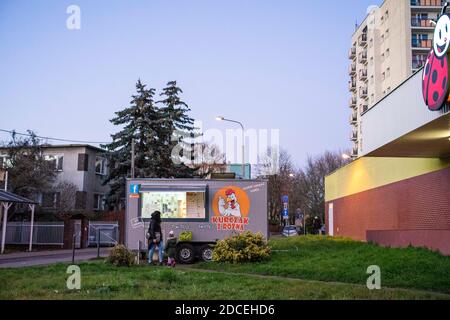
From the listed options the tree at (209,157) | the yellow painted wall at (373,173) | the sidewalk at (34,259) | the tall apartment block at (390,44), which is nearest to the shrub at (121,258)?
the sidewalk at (34,259)

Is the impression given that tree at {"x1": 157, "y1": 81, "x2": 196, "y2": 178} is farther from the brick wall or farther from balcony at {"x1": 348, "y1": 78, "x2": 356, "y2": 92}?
balcony at {"x1": 348, "y1": 78, "x2": 356, "y2": 92}

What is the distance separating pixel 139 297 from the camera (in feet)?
32.0

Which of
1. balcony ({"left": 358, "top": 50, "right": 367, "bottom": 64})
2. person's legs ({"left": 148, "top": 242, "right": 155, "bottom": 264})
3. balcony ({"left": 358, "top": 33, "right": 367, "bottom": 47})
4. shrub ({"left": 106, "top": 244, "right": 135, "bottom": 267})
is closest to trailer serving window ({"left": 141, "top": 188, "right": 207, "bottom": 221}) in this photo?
person's legs ({"left": 148, "top": 242, "right": 155, "bottom": 264})

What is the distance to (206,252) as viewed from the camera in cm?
1961

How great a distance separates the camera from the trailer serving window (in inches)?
782

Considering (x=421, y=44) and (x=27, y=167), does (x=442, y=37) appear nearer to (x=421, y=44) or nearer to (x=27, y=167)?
(x=27, y=167)

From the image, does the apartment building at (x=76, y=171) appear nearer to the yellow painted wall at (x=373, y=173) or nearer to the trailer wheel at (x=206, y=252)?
the yellow painted wall at (x=373, y=173)

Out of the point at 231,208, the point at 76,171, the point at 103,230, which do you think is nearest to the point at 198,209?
the point at 231,208

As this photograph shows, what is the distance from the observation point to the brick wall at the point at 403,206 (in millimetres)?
18547

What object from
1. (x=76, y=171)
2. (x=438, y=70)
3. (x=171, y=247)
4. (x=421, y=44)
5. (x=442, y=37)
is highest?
(x=421, y=44)

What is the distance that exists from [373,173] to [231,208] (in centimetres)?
1051

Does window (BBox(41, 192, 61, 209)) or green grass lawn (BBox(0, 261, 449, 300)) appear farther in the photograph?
window (BBox(41, 192, 61, 209))

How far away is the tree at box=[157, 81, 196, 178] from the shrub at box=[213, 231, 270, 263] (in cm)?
2299
